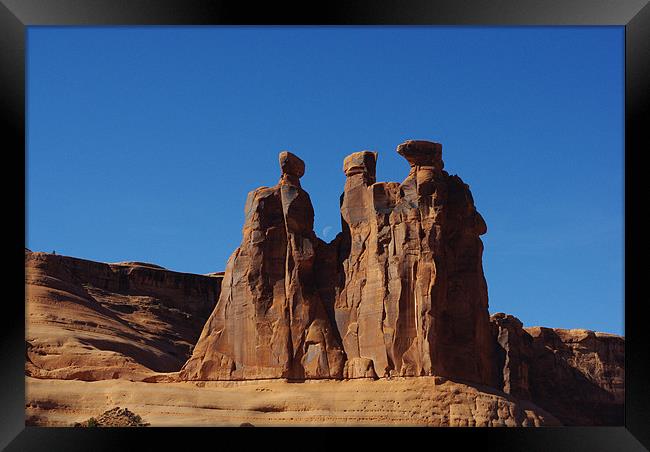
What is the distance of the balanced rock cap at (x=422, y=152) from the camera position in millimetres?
74000

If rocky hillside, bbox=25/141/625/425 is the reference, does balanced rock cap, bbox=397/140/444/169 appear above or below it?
above

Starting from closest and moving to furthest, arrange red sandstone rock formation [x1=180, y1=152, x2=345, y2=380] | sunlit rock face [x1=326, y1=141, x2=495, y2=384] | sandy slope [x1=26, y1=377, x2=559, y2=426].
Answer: sandy slope [x1=26, y1=377, x2=559, y2=426], sunlit rock face [x1=326, y1=141, x2=495, y2=384], red sandstone rock formation [x1=180, y1=152, x2=345, y2=380]

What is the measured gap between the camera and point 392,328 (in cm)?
7312

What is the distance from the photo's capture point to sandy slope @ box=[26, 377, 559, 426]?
222ft

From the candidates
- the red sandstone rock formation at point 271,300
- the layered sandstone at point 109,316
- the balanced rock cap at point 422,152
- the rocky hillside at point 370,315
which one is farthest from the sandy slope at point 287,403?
the balanced rock cap at point 422,152

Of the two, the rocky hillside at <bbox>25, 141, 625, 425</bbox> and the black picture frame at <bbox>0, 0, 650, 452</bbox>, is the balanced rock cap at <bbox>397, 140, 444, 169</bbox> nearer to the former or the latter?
the rocky hillside at <bbox>25, 141, 625, 425</bbox>

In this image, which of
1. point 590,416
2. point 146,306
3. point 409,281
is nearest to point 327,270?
point 409,281

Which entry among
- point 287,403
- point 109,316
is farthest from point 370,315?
point 109,316

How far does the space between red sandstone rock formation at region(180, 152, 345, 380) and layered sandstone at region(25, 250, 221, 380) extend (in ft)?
22.6

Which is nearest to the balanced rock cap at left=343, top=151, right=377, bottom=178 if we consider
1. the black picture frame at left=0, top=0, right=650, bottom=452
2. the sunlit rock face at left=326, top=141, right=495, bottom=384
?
the sunlit rock face at left=326, top=141, right=495, bottom=384

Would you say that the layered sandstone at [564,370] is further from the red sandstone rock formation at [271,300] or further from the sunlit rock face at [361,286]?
the red sandstone rock formation at [271,300]

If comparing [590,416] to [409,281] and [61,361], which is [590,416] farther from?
[61,361]

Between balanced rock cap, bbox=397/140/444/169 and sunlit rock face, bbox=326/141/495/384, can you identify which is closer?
sunlit rock face, bbox=326/141/495/384

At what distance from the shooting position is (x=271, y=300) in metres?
79.8
